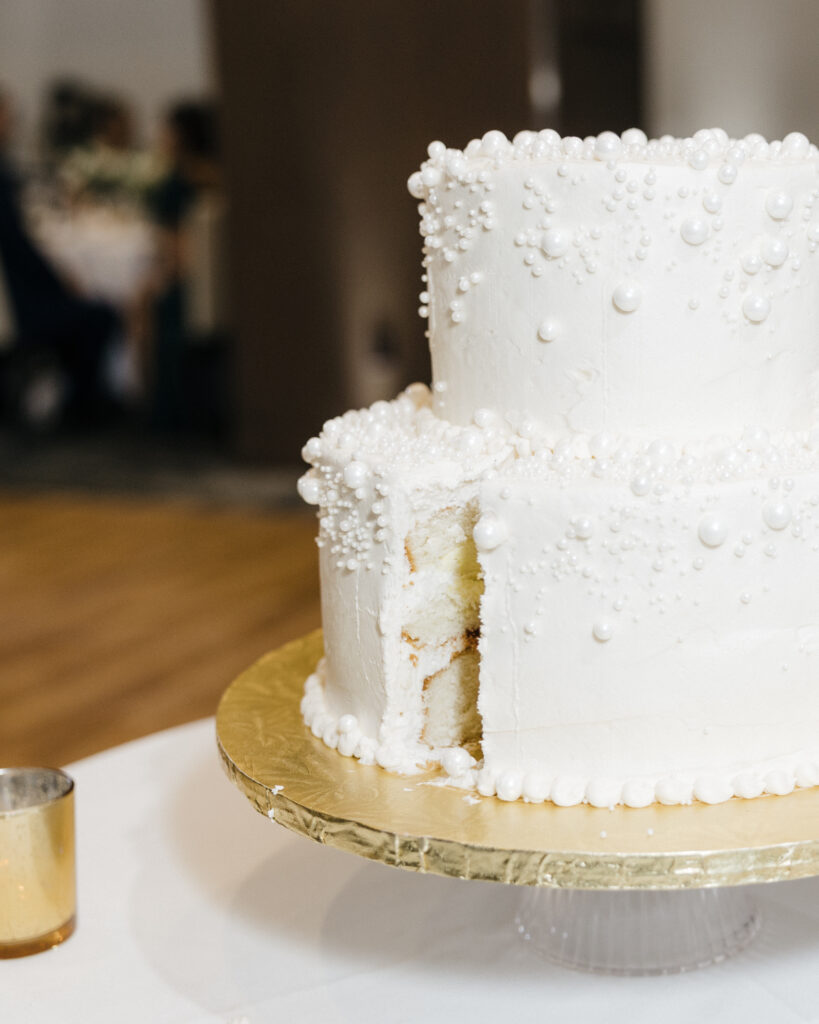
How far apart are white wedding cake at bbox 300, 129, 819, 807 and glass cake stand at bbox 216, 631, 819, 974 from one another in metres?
0.04

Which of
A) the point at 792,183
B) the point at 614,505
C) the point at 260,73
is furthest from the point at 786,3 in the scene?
the point at 614,505

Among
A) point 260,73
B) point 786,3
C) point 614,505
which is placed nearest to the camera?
point 614,505

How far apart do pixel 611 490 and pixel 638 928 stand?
49cm

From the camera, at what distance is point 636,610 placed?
3.98 feet

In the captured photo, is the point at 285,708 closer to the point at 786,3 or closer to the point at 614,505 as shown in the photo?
the point at 614,505

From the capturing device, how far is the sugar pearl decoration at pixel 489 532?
3.95ft

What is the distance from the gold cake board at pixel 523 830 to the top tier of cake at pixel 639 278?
1.28 feet

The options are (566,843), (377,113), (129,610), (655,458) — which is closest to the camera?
(566,843)

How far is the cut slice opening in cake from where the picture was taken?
133 centimetres

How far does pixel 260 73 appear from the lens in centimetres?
545

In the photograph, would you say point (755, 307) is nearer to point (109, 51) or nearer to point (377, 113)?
point (377, 113)

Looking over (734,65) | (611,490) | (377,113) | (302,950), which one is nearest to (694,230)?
(611,490)

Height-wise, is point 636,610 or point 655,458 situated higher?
point 655,458

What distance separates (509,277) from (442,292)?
0.38ft
